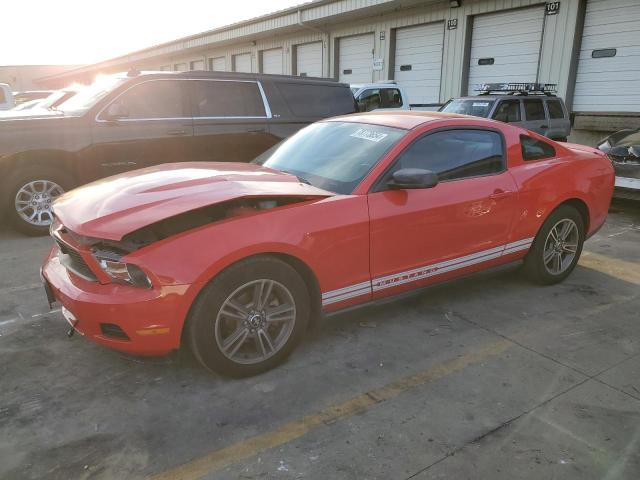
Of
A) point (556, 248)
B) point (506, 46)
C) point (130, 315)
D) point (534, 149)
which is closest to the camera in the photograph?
point (130, 315)

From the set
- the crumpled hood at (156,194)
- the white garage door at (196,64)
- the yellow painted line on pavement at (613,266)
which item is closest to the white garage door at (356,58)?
the white garage door at (196,64)

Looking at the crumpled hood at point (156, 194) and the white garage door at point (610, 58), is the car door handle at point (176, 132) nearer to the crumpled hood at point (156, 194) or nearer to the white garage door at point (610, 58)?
the crumpled hood at point (156, 194)

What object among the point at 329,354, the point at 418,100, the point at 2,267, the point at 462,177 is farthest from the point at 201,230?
the point at 418,100

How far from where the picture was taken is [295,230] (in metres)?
2.87

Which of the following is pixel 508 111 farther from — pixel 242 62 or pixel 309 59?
pixel 242 62

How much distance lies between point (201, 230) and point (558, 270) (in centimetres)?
334

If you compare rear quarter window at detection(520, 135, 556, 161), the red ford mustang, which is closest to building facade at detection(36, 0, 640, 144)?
rear quarter window at detection(520, 135, 556, 161)

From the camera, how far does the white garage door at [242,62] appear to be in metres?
23.9

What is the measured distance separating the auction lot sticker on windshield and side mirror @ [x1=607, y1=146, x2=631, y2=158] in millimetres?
5426

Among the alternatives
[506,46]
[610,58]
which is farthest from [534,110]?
[506,46]

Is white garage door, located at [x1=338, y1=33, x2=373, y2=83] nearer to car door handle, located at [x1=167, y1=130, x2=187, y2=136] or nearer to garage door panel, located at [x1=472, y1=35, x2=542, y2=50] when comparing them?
garage door panel, located at [x1=472, y1=35, x2=542, y2=50]

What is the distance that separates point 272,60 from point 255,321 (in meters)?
21.3

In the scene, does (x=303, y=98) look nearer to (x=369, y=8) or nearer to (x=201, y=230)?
(x=201, y=230)

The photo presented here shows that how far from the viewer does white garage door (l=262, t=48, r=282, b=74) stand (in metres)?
21.8
